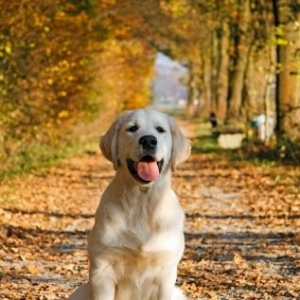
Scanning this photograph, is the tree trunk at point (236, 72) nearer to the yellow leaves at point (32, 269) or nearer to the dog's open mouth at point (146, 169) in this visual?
the yellow leaves at point (32, 269)

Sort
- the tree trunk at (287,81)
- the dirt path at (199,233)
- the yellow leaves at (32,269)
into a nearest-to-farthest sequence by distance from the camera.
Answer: the dirt path at (199,233), the yellow leaves at (32,269), the tree trunk at (287,81)

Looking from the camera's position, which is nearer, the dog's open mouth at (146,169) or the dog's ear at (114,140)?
the dog's open mouth at (146,169)

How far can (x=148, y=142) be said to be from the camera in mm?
5480

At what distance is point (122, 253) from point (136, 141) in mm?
723

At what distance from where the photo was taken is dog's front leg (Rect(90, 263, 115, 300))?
539 centimetres

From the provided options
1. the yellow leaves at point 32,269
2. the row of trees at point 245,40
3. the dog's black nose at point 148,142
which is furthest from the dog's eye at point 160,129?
the row of trees at point 245,40

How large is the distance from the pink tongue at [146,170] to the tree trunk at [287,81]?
50.8 feet

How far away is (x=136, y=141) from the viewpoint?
5.54 meters

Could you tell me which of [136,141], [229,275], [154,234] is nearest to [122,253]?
[154,234]

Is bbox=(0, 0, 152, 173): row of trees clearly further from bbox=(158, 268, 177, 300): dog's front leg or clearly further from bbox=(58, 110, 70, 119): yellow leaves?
bbox=(158, 268, 177, 300): dog's front leg

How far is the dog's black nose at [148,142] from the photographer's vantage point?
5480 mm

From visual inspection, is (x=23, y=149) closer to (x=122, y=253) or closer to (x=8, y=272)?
(x=8, y=272)

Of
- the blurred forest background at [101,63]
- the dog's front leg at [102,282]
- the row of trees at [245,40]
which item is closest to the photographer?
the dog's front leg at [102,282]

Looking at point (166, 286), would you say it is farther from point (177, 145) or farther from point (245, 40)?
point (245, 40)
